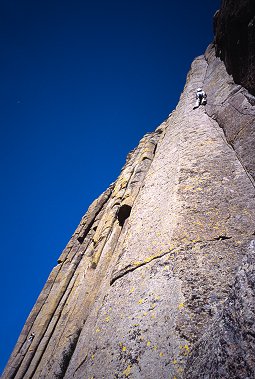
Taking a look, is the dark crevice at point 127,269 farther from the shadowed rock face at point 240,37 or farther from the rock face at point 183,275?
the shadowed rock face at point 240,37

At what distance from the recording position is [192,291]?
3.76 metres

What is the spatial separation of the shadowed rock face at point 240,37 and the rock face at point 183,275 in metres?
0.62

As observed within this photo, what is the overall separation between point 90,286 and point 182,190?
436 cm

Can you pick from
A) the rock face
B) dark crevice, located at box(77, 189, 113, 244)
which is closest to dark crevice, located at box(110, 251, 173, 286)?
the rock face

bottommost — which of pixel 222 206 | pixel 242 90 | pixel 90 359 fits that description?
pixel 90 359

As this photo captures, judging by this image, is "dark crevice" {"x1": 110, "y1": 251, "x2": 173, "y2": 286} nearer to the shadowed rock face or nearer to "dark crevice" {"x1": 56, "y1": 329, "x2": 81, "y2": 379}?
"dark crevice" {"x1": 56, "y1": 329, "x2": 81, "y2": 379}

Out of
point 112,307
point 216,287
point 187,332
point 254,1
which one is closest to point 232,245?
point 216,287

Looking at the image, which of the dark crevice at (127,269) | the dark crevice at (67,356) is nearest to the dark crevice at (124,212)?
the dark crevice at (127,269)

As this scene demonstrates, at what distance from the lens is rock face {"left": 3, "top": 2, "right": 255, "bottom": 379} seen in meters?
2.42

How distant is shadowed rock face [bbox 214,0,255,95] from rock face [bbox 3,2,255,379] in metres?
0.62

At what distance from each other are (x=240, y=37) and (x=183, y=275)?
22.5 feet

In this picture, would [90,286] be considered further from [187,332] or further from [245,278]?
[245,278]

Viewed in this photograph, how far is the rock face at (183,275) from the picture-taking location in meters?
2.42

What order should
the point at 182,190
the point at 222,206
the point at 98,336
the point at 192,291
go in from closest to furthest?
the point at 192,291 → the point at 98,336 → the point at 222,206 → the point at 182,190
